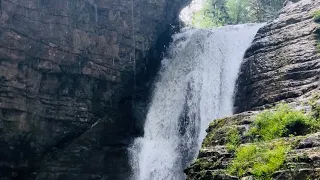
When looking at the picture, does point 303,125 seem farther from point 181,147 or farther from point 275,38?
point 181,147

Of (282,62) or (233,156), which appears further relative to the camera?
(282,62)

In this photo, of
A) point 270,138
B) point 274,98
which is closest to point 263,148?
point 270,138

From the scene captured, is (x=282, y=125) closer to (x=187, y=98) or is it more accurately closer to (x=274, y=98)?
(x=274, y=98)

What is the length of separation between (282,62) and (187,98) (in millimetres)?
6725

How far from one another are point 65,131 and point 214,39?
1041cm

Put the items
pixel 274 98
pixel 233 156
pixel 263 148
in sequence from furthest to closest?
pixel 274 98 < pixel 233 156 < pixel 263 148

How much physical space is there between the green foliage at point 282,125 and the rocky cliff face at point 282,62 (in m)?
3.74

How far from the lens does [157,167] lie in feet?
70.0

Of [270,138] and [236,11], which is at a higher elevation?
[236,11]

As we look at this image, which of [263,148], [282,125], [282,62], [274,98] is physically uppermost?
[282,62]

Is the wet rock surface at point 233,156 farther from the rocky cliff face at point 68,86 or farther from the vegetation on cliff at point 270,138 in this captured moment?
the rocky cliff face at point 68,86

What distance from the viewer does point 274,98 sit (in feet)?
53.4

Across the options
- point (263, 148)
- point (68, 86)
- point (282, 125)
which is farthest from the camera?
point (68, 86)

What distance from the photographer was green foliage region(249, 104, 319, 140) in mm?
11117
